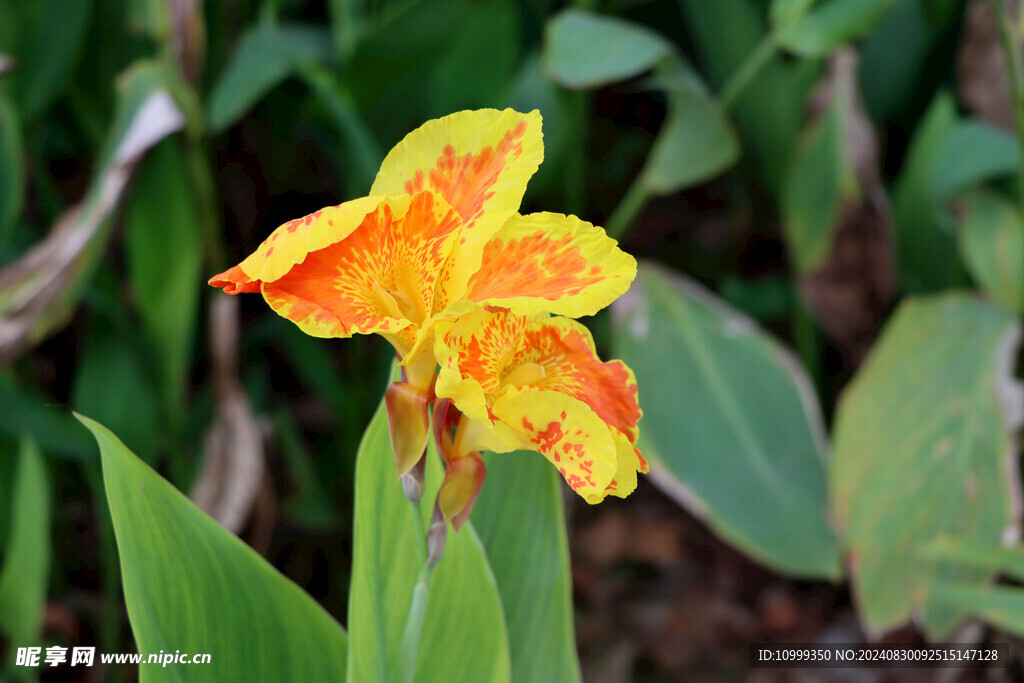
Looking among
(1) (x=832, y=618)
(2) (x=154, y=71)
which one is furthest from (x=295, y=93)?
(1) (x=832, y=618)

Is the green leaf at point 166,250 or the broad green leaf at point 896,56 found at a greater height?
the green leaf at point 166,250

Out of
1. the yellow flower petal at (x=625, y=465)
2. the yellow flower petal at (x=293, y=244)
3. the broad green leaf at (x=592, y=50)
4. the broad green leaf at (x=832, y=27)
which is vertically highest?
the yellow flower petal at (x=293, y=244)

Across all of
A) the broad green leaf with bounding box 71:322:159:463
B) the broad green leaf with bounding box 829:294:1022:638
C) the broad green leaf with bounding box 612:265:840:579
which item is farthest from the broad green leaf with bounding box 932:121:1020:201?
the broad green leaf with bounding box 71:322:159:463

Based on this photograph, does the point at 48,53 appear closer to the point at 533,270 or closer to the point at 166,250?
the point at 166,250

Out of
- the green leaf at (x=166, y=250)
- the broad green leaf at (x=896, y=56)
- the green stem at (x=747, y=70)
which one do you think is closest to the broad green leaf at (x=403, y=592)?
the green leaf at (x=166, y=250)

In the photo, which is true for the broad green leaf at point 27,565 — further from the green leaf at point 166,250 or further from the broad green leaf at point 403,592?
the broad green leaf at point 403,592

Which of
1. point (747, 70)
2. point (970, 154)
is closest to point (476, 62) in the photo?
point (747, 70)
